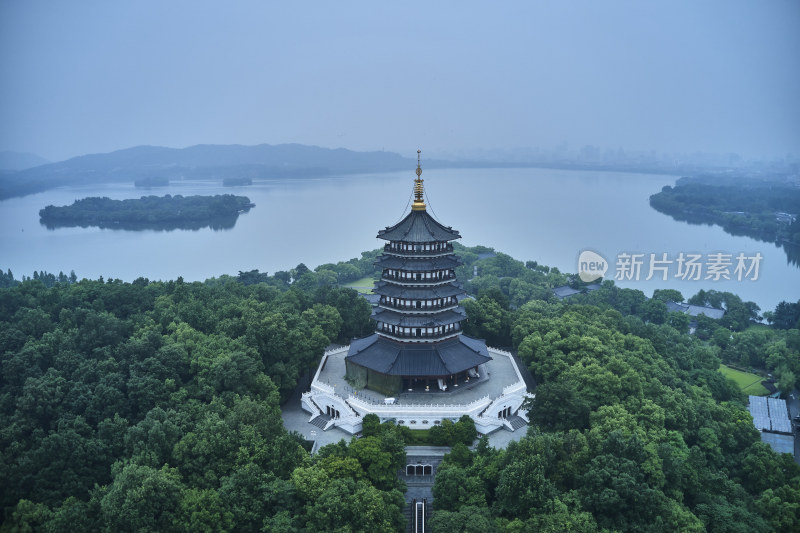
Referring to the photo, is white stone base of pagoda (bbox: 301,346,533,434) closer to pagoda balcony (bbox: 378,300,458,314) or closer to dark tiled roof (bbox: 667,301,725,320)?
pagoda balcony (bbox: 378,300,458,314)

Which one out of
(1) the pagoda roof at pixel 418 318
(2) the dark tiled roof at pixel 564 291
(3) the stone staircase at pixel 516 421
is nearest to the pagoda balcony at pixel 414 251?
(1) the pagoda roof at pixel 418 318

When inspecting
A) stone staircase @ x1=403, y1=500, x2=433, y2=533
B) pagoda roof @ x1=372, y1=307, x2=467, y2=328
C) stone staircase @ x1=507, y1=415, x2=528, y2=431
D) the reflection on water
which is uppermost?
pagoda roof @ x1=372, y1=307, x2=467, y2=328

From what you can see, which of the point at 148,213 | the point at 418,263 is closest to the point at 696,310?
the point at 418,263

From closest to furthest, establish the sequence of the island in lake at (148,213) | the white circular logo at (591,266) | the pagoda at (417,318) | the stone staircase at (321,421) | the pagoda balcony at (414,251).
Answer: the stone staircase at (321,421) → the pagoda at (417,318) → the pagoda balcony at (414,251) → the white circular logo at (591,266) → the island in lake at (148,213)

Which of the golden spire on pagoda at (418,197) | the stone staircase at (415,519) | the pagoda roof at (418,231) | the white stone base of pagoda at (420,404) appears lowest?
the stone staircase at (415,519)

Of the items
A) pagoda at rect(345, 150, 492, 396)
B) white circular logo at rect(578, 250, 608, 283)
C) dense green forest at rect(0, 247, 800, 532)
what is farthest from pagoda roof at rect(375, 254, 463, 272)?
white circular logo at rect(578, 250, 608, 283)

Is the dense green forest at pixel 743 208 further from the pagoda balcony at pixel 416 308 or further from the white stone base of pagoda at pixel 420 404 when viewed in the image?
the pagoda balcony at pixel 416 308
